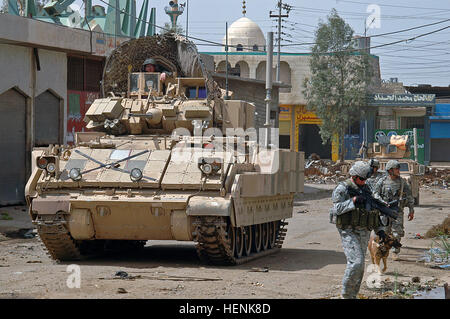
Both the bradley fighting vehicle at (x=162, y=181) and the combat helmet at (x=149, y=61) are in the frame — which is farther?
the combat helmet at (x=149, y=61)

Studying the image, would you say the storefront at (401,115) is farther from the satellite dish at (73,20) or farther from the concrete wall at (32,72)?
the concrete wall at (32,72)

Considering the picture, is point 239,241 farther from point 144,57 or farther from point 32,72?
point 32,72

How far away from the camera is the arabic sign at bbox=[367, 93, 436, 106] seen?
5234cm

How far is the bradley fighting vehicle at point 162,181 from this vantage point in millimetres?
12133

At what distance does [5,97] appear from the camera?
21.3 m

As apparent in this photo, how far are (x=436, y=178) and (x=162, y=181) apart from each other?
32097 mm

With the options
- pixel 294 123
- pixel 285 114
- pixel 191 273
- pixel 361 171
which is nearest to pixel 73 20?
pixel 191 273

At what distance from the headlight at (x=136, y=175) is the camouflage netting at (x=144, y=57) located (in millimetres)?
4199

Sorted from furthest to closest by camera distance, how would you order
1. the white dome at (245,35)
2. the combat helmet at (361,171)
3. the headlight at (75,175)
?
the white dome at (245,35) < the headlight at (75,175) < the combat helmet at (361,171)

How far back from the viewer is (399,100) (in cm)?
5262

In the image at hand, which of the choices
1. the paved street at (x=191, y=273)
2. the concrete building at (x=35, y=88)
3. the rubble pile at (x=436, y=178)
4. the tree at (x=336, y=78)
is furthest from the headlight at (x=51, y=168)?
the tree at (x=336, y=78)

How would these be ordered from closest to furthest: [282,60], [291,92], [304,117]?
1. [304,117]
2. [291,92]
3. [282,60]

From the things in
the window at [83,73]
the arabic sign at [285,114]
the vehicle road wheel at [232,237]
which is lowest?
the vehicle road wheel at [232,237]
